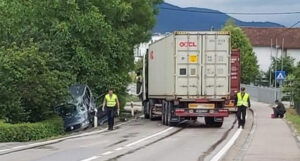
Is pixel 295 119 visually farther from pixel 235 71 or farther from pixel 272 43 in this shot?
pixel 272 43

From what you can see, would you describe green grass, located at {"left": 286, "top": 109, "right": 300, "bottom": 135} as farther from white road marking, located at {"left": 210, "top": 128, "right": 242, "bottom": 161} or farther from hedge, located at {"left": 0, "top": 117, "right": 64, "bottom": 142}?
hedge, located at {"left": 0, "top": 117, "right": 64, "bottom": 142}

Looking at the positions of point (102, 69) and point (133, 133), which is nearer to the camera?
point (133, 133)

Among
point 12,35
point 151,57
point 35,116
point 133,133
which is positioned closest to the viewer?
point 133,133

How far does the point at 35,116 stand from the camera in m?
26.9

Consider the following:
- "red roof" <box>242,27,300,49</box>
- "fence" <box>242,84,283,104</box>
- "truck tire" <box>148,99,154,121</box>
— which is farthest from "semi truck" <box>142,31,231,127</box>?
"red roof" <box>242,27,300,49</box>

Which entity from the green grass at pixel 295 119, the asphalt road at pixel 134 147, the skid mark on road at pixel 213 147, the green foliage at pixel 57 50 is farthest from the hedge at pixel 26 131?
the green grass at pixel 295 119

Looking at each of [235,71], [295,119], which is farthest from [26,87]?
[235,71]

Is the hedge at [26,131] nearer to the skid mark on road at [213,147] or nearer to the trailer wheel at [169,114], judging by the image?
the trailer wheel at [169,114]

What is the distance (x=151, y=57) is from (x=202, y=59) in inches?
237

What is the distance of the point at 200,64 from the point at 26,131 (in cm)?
829

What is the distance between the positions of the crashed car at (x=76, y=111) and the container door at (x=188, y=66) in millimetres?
3882

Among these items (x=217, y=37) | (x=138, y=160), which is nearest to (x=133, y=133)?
(x=217, y=37)

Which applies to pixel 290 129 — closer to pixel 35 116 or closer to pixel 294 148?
pixel 294 148

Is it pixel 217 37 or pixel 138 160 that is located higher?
pixel 217 37
